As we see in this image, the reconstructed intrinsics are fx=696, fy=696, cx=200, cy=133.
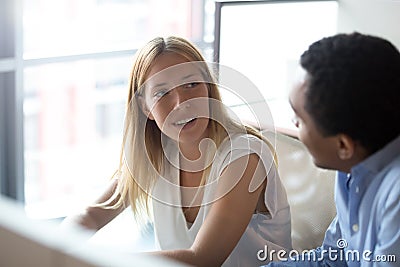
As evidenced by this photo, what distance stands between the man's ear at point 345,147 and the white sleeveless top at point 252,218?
51cm

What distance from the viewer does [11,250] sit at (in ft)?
2.13

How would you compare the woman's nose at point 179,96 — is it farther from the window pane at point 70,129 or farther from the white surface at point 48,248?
the window pane at point 70,129

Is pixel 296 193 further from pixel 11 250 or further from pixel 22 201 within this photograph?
pixel 22 201

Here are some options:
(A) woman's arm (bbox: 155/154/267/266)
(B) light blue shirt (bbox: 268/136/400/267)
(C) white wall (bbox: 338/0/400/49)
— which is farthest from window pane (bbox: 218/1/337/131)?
(B) light blue shirt (bbox: 268/136/400/267)

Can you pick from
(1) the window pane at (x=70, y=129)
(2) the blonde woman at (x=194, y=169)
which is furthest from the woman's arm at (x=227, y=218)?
(1) the window pane at (x=70, y=129)

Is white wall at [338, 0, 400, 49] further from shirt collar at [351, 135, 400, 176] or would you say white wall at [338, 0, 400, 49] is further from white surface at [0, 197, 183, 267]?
white surface at [0, 197, 183, 267]

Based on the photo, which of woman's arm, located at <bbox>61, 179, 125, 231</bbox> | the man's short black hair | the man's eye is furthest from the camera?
woman's arm, located at <bbox>61, 179, 125, 231</bbox>

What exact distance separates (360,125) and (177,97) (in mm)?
616

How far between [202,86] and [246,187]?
0.77 ft

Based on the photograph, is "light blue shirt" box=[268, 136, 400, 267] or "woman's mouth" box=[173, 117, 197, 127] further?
"woman's mouth" box=[173, 117, 197, 127]

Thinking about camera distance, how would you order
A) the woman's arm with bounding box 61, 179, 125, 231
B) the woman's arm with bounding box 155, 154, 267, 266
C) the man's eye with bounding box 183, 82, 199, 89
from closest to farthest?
the woman's arm with bounding box 155, 154, 267, 266, the man's eye with bounding box 183, 82, 199, 89, the woman's arm with bounding box 61, 179, 125, 231

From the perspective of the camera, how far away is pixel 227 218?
53.9 inches

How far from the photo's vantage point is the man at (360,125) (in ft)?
2.79

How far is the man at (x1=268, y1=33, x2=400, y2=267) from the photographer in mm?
851
